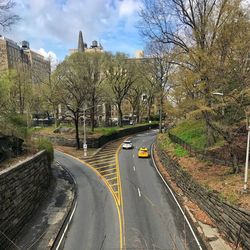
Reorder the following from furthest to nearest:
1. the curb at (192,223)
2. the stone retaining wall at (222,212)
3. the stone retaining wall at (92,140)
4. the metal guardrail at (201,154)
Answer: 1. the stone retaining wall at (92,140)
2. the metal guardrail at (201,154)
3. the curb at (192,223)
4. the stone retaining wall at (222,212)

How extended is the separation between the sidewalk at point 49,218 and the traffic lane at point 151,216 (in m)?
4.44

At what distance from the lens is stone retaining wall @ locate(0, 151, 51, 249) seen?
46.7 ft

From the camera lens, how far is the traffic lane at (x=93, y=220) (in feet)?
49.5

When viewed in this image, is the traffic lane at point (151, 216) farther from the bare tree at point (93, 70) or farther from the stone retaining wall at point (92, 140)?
the bare tree at point (93, 70)

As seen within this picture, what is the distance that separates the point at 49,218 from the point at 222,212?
11.2 metres

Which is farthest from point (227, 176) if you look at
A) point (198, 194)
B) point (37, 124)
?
point (37, 124)

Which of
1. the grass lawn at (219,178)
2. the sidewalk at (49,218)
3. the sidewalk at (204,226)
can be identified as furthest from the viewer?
the grass lawn at (219,178)

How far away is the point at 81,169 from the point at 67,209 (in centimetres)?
1187

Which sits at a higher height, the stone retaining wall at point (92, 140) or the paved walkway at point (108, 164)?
the stone retaining wall at point (92, 140)

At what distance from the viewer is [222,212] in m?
15.6

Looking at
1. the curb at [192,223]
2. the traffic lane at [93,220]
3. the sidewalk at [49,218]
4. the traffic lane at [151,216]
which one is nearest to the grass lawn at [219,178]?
the curb at [192,223]

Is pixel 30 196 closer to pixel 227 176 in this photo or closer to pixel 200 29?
pixel 227 176

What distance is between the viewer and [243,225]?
43.5 ft

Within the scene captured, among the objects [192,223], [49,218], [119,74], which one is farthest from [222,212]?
[119,74]
